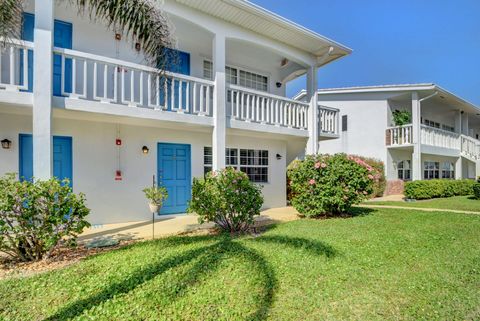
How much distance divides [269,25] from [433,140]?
15921 millimetres

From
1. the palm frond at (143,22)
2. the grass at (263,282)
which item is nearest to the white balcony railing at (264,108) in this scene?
the palm frond at (143,22)

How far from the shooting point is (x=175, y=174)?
1027cm

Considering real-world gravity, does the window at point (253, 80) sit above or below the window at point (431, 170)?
above

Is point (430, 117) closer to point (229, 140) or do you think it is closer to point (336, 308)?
point (229, 140)

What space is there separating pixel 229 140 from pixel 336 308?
27.9 feet

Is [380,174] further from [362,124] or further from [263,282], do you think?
[263,282]

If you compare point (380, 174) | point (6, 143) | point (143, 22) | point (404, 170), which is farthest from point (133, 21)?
point (404, 170)

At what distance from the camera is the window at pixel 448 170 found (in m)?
24.3

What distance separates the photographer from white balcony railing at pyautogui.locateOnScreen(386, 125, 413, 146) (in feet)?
59.8

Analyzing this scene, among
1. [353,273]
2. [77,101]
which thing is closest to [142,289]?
[353,273]

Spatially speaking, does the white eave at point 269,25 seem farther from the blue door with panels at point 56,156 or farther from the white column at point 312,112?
the blue door with panels at point 56,156

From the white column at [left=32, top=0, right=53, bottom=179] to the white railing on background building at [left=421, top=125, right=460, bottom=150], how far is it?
19.8 meters

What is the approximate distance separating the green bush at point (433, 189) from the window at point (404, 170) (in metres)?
3.05

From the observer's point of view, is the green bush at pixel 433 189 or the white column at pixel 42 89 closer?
the white column at pixel 42 89
